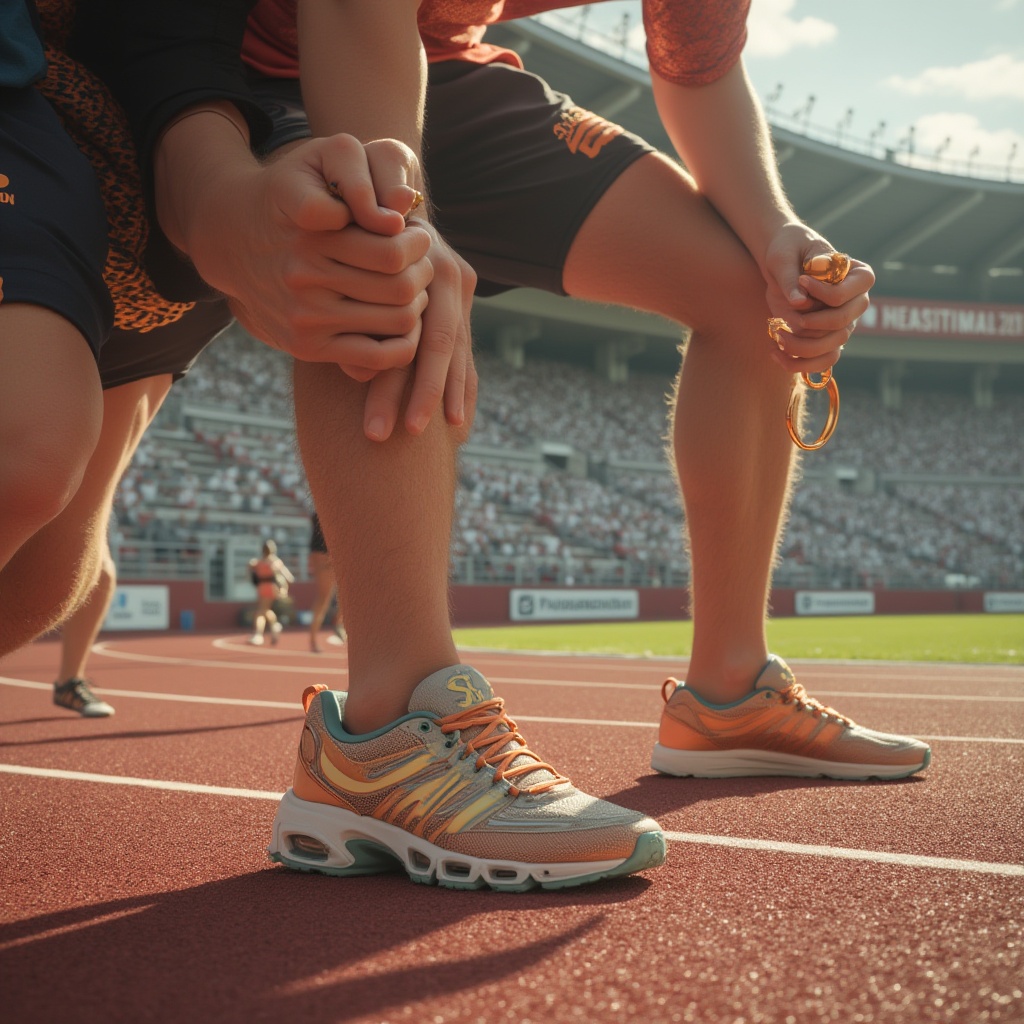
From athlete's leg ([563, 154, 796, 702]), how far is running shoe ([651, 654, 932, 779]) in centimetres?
6

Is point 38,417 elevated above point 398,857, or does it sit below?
above

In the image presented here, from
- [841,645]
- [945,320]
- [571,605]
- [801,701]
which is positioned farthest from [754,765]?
[945,320]

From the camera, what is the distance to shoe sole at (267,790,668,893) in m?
1.47

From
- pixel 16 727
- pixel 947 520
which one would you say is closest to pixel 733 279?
pixel 16 727

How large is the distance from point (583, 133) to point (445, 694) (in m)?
1.47

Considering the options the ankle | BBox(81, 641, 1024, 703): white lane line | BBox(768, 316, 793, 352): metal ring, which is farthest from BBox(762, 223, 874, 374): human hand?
BBox(81, 641, 1024, 703): white lane line

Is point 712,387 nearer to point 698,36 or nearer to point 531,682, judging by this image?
point 698,36

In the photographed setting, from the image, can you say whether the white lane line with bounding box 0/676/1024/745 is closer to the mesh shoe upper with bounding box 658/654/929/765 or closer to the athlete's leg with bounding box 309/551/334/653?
the mesh shoe upper with bounding box 658/654/929/765

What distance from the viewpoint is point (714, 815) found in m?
2.00

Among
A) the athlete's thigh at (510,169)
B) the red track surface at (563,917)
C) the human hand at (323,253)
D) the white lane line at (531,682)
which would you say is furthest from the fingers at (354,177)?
the white lane line at (531,682)

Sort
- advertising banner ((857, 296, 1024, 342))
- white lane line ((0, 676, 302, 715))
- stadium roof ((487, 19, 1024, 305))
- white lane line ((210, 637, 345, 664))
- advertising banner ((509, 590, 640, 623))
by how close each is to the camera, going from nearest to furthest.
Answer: white lane line ((0, 676, 302, 715)) → white lane line ((210, 637, 345, 664)) → advertising banner ((509, 590, 640, 623)) → stadium roof ((487, 19, 1024, 305)) → advertising banner ((857, 296, 1024, 342))

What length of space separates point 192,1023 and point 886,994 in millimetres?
689

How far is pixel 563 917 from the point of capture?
1338 millimetres

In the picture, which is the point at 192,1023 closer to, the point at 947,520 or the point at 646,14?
the point at 646,14
